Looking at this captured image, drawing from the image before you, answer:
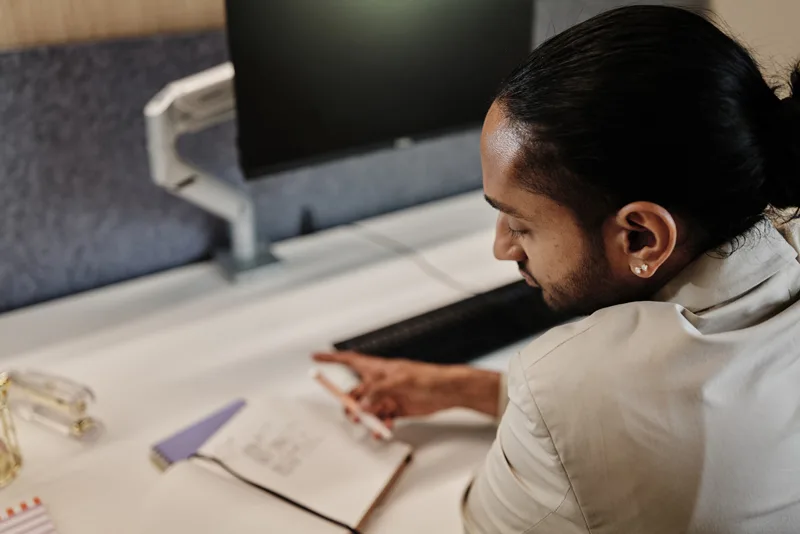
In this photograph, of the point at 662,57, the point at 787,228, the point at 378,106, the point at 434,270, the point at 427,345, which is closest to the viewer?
the point at 662,57

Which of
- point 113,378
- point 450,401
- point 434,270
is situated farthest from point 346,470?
point 434,270

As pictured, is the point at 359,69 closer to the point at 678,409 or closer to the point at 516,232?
the point at 516,232

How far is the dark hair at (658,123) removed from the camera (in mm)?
489

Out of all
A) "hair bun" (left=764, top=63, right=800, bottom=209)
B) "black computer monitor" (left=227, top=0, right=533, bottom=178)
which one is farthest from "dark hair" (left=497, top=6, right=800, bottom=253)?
"black computer monitor" (left=227, top=0, right=533, bottom=178)

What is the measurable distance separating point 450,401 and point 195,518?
0.28 m

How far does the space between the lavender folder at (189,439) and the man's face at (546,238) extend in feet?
1.23

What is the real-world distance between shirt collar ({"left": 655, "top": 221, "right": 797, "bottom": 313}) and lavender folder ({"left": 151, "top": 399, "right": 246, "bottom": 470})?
47cm

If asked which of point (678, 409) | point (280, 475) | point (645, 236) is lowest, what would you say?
point (280, 475)

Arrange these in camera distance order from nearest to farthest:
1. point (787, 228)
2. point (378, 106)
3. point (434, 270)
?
point (787, 228)
point (378, 106)
point (434, 270)

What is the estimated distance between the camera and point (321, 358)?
88 centimetres

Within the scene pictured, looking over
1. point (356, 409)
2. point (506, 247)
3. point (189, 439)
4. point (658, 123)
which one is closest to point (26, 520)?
point (189, 439)

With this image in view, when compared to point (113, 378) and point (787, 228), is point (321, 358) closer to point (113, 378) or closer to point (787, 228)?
point (113, 378)

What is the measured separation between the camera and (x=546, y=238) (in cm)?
57

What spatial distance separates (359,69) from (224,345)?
39 centimetres
